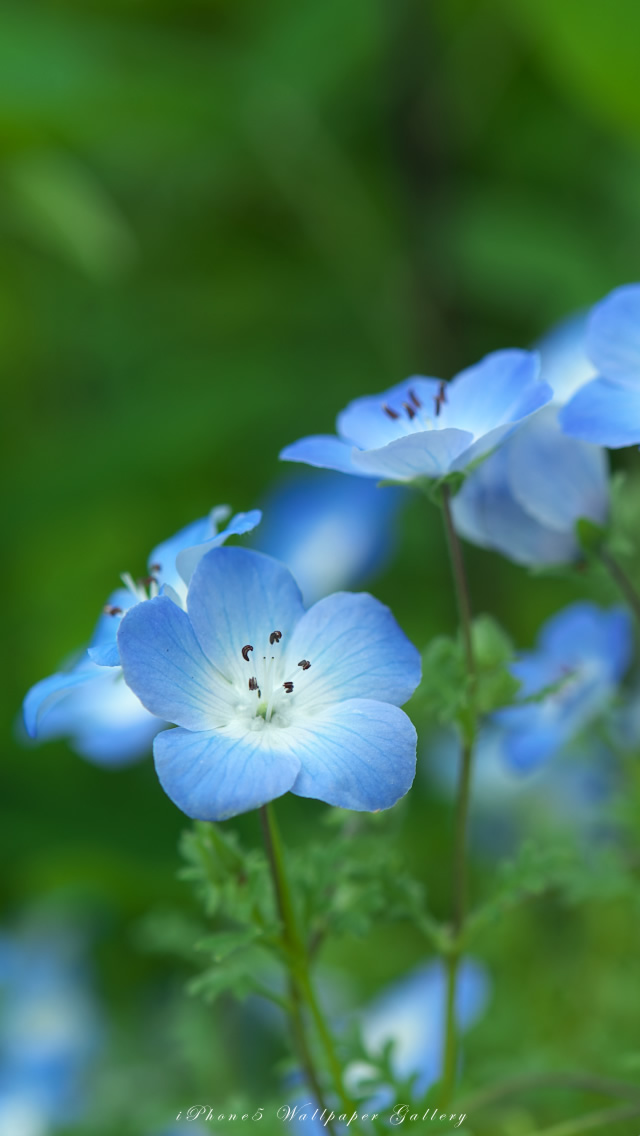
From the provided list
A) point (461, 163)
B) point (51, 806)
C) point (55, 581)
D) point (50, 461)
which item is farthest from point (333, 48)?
point (51, 806)

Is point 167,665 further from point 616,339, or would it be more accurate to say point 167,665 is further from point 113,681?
point 616,339

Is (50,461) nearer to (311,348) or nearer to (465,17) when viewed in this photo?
(311,348)

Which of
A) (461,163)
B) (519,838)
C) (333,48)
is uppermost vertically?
(333,48)

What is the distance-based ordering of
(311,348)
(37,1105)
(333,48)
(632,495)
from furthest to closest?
(311,348) → (333,48) → (37,1105) → (632,495)

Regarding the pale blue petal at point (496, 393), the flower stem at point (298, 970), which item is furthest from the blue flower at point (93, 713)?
the pale blue petal at point (496, 393)

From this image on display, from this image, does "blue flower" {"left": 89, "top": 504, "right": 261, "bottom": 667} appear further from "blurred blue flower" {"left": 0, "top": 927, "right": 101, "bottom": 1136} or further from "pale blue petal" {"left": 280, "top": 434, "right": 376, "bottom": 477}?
"blurred blue flower" {"left": 0, "top": 927, "right": 101, "bottom": 1136}

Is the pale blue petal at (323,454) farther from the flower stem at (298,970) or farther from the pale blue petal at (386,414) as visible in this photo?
the flower stem at (298,970)

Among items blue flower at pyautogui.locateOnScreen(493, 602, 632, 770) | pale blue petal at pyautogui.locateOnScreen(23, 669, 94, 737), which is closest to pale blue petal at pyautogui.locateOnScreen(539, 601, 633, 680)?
blue flower at pyautogui.locateOnScreen(493, 602, 632, 770)
